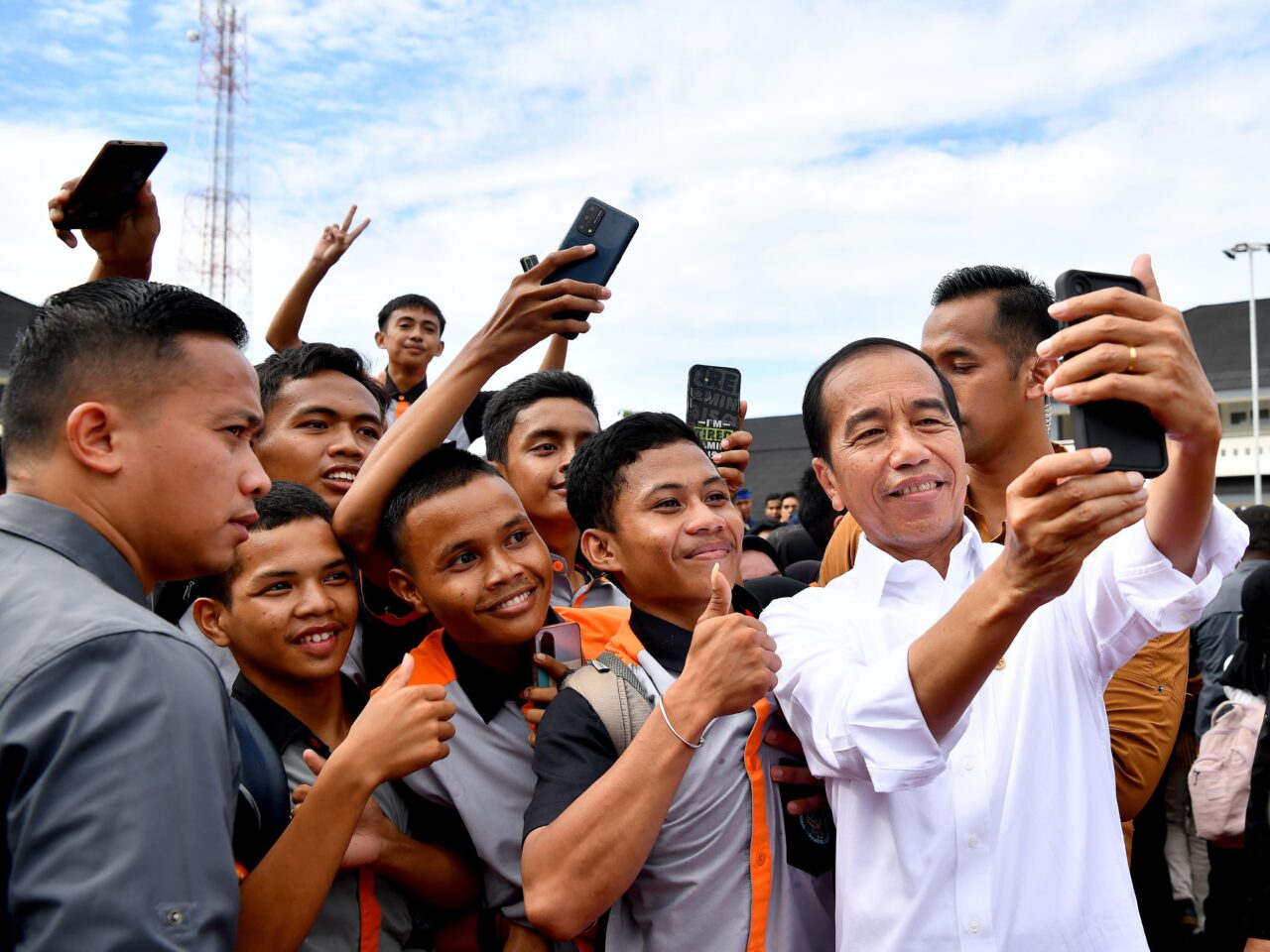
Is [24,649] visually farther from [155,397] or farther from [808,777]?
[808,777]

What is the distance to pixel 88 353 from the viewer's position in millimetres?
1660

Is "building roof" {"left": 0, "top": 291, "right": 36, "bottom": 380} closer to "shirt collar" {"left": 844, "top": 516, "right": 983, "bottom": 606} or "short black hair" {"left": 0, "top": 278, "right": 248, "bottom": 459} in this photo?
"short black hair" {"left": 0, "top": 278, "right": 248, "bottom": 459}

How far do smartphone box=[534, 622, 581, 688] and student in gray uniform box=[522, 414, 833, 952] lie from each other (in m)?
0.19

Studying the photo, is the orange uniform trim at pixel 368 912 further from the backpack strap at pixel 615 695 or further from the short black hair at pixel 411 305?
the short black hair at pixel 411 305

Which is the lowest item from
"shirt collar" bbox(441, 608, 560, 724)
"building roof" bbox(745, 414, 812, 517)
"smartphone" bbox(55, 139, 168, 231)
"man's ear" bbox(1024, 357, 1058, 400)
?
"building roof" bbox(745, 414, 812, 517)

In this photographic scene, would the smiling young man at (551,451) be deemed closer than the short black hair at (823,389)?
No

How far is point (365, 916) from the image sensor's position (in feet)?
7.27

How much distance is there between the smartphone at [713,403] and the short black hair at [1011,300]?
2.49ft

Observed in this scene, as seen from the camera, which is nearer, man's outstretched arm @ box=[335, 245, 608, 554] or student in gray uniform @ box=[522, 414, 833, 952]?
student in gray uniform @ box=[522, 414, 833, 952]

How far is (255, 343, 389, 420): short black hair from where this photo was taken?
3.15 m

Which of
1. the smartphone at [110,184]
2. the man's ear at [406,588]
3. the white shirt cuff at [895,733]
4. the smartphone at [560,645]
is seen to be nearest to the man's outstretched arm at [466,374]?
the man's ear at [406,588]

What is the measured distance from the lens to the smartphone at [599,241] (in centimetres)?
262

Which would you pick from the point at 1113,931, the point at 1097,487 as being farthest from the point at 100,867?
the point at 1113,931

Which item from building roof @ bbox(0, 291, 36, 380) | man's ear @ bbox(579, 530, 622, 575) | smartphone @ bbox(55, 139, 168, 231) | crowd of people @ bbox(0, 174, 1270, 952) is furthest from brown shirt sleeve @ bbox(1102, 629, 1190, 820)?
building roof @ bbox(0, 291, 36, 380)
